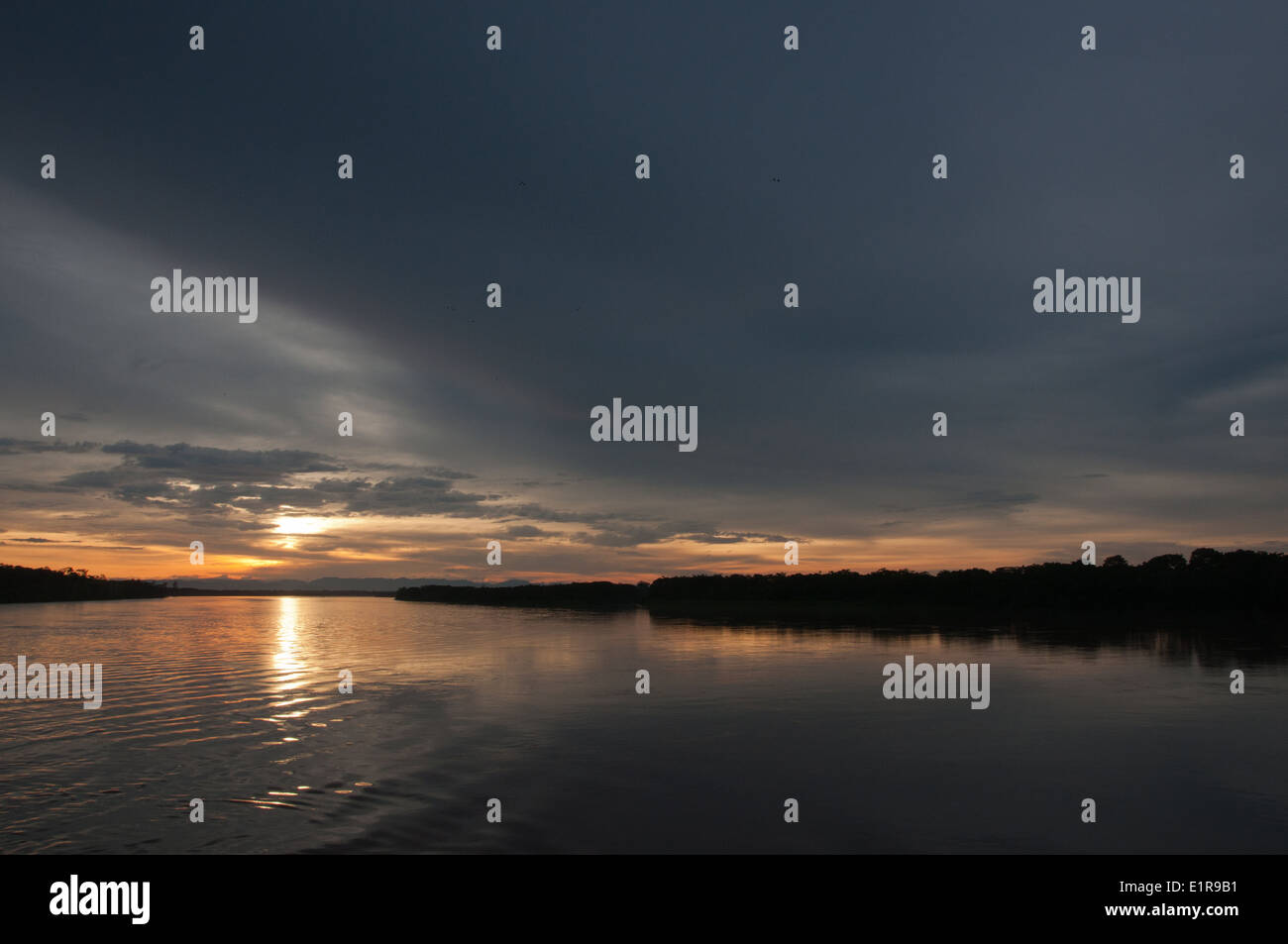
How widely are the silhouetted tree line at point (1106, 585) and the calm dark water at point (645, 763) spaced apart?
81.0 m

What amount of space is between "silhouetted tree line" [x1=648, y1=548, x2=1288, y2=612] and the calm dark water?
81.0 m

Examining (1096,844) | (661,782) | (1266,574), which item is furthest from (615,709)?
(1266,574)

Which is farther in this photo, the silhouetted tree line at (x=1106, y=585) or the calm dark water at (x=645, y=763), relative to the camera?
the silhouetted tree line at (x=1106, y=585)

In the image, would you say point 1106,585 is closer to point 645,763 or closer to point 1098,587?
point 1098,587

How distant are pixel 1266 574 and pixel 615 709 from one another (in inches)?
4808

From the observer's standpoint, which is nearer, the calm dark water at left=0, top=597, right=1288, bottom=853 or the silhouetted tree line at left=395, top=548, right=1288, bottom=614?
the calm dark water at left=0, top=597, right=1288, bottom=853

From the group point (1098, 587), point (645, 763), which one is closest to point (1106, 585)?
point (1098, 587)

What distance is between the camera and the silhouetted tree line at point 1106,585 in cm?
11181

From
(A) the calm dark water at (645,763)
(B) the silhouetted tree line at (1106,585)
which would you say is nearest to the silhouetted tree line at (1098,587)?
(B) the silhouetted tree line at (1106,585)

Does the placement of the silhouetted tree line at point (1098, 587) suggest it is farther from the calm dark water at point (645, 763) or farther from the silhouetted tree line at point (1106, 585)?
the calm dark water at point (645, 763)

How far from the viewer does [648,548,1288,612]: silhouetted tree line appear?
367 ft

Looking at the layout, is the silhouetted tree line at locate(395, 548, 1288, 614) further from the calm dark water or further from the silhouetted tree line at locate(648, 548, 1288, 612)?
the calm dark water

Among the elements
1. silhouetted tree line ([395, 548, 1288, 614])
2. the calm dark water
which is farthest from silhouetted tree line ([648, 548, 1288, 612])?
the calm dark water

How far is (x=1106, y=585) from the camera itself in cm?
12650
